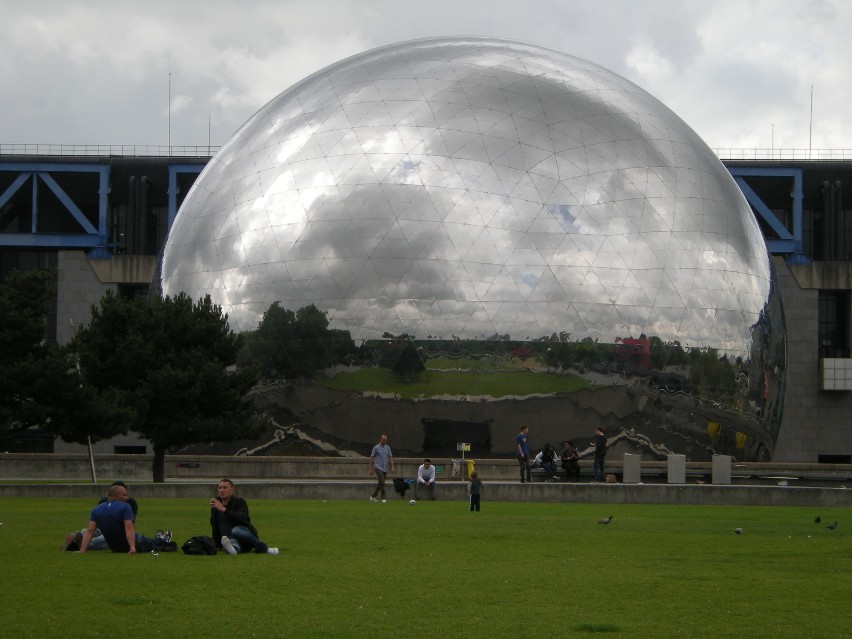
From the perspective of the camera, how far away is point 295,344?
3562 cm

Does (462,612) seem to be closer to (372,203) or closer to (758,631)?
(758,631)

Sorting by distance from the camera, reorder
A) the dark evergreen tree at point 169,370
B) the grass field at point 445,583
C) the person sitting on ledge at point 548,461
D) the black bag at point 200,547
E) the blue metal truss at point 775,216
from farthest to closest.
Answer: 1. the blue metal truss at point 775,216
2. the person sitting on ledge at point 548,461
3. the dark evergreen tree at point 169,370
4. the black bag at point 200,547
5. the grass field at point 445,583

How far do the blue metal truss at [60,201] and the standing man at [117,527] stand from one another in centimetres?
4513

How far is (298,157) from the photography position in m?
37.6

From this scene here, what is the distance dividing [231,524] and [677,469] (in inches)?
801

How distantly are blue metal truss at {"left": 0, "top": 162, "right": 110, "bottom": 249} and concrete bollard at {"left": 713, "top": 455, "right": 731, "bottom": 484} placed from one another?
32.0 meters

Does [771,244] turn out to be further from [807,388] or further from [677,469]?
[677,469]

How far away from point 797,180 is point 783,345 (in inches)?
844

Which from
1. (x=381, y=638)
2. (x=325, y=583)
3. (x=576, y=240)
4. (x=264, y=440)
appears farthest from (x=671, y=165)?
(x=381, y=638)

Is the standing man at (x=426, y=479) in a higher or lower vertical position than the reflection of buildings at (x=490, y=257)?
lower

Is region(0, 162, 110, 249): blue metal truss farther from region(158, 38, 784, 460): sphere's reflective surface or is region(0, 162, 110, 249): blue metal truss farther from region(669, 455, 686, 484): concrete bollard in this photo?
region(669, 455, 686, 484): concrete bollard

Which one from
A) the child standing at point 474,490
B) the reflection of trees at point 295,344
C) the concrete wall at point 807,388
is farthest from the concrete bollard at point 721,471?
the concrete wall at point 807,388

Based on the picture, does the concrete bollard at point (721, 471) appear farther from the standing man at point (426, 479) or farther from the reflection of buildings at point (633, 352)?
the standing man at point (426, 479)

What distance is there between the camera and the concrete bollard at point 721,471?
3419 centimetres
